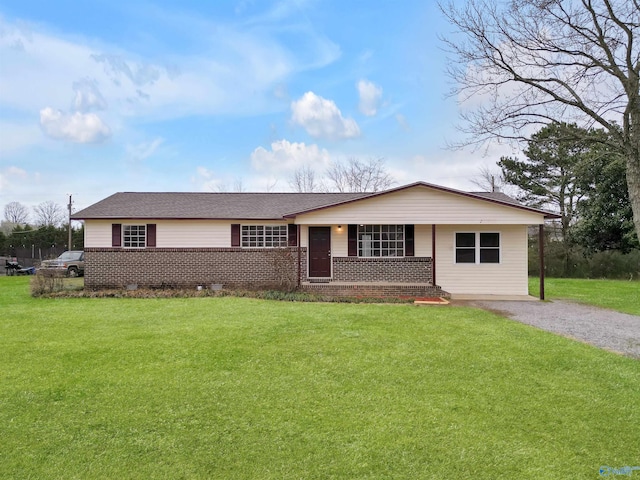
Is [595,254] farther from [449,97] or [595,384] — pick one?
Answer: [595,384]

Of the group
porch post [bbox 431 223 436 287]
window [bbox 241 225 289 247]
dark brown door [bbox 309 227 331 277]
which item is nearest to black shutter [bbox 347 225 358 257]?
dark brown door [bbox 309 227 331 277]

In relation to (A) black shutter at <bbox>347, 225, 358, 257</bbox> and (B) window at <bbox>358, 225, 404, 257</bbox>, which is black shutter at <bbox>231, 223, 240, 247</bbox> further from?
(B) window at <bbox>358, 225, 404, 257</bbox>

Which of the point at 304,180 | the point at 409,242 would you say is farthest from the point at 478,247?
the point at 304,180

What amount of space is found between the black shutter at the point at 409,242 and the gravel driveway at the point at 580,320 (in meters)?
2.91

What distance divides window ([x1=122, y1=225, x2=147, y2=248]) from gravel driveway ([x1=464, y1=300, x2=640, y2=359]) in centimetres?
1164

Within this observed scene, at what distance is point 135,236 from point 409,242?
10229mm

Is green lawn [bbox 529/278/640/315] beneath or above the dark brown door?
beneath

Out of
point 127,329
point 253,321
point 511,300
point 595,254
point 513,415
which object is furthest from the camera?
point 595,254

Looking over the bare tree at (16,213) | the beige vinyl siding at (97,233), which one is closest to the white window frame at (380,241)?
the beige vinyl siding at (97,233)

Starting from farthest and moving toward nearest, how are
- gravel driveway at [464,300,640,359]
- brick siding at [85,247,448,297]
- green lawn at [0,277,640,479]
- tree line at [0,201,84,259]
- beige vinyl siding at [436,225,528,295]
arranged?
tree line at [0,201,84,259], brick siding at [85,247,448,297], beige vinyl siding at [436,225,528,295], gravel driveway at [464,300,640,359], green lawn at [0,277,640,479]

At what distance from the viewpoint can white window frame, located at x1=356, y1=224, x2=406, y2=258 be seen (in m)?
14.5

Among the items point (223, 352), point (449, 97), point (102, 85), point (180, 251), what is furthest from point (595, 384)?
point (102, 85)

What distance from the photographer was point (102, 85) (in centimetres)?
1517

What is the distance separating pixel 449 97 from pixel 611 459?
8.50m
